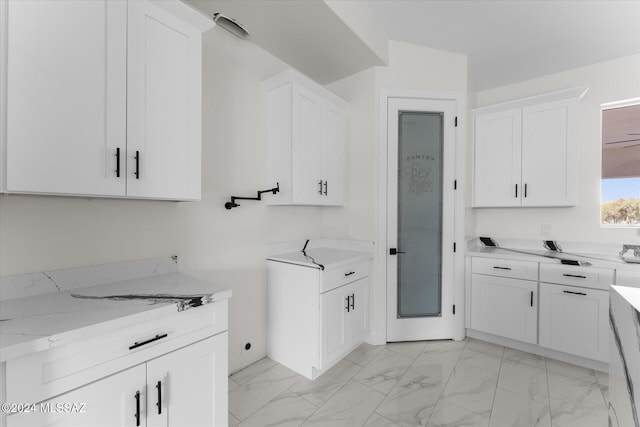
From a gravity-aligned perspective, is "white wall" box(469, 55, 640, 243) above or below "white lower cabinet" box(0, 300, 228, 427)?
above

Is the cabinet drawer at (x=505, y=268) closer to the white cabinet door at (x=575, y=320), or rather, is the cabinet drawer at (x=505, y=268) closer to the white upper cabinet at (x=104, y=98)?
the white cabinet door at (x=575, y=320)

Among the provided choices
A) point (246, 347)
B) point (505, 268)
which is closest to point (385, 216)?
point (505, 268)

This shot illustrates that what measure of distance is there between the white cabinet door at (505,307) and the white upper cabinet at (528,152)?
85 centimetres

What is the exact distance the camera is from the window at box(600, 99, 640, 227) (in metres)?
2.66

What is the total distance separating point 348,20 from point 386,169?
129cm

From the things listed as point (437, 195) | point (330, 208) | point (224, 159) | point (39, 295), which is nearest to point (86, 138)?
point (39, 295)

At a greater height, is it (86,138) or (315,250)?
(86,138)

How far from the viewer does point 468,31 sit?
2.45 metres

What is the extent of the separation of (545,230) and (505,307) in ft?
3.41

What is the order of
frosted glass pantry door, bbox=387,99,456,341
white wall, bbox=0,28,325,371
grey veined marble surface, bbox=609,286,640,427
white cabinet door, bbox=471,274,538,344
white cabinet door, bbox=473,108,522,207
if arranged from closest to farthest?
grey veined marble surface, bbox=609,286,640,427 < white wall, bbox=0,28,325,371 < white cabinet door, bbox=471,274,538,344 < frosted glass pantry door, bbox=387,99,456,341 < white cabinet door, bbox=473,108,522,207

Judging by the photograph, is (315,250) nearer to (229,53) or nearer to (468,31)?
(229,53)

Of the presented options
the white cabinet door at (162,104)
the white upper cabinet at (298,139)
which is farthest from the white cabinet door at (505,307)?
the white cabinet door at (162,104)

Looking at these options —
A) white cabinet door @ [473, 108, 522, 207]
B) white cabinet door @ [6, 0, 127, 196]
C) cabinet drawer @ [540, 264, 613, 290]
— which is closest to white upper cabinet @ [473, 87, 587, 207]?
white cabinet door @ [473, 108, 522, 207]

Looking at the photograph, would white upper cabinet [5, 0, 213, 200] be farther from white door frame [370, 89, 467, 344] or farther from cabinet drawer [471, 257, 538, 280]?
cabinet drawer [471, 257, 538, 280]
